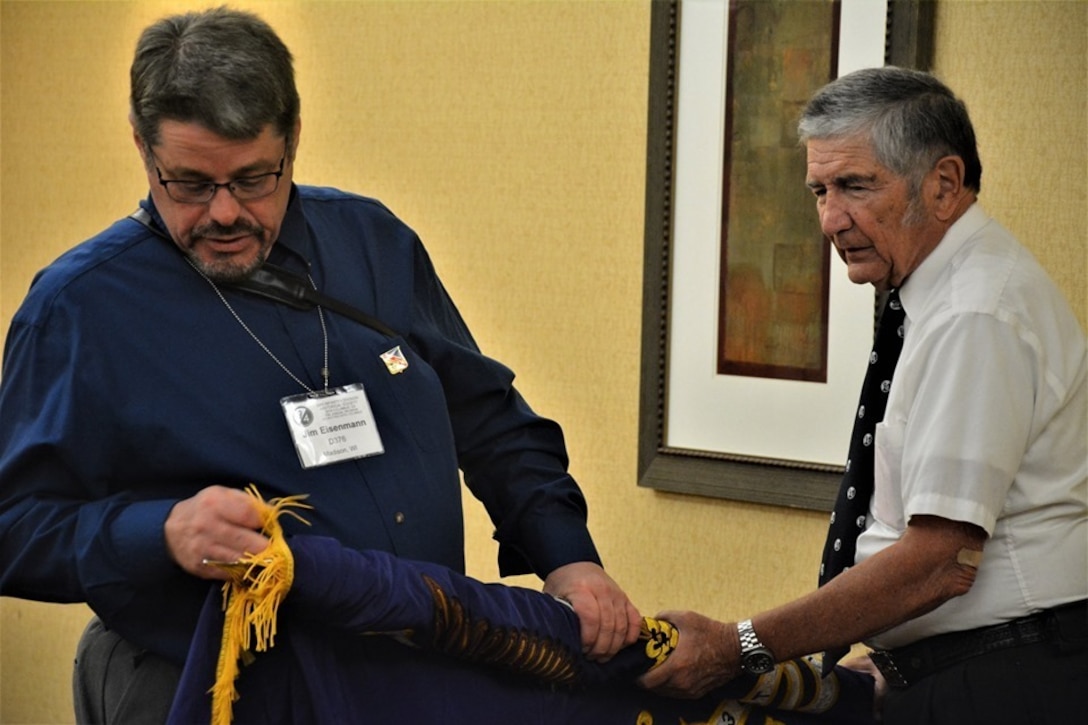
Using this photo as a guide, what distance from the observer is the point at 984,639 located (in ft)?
6.46

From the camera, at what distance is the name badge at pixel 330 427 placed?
1962 mm

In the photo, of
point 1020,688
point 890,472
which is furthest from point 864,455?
point 1020,688

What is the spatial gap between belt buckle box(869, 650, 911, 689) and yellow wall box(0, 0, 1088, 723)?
1.21 metres

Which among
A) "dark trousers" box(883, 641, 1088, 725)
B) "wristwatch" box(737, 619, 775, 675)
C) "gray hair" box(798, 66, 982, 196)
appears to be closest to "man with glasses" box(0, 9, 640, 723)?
"wristwatch" box(737, 619, 775, 675)

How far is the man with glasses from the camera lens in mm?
1833

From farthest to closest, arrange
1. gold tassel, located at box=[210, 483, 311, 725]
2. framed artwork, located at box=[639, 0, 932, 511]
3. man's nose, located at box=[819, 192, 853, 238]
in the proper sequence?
framed artwork, located at box=[639, 0, 932, 511] → man's nose, located at box=[819, 192, 853, 238] → gold tassel, located at box=[210, 483, 311, 725]

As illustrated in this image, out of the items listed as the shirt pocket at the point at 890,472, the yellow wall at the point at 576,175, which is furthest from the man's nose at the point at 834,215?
the yellow wall at the point at 576,175

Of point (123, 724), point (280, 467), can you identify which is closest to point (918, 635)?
point (280, 467)

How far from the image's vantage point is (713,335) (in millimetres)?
3490

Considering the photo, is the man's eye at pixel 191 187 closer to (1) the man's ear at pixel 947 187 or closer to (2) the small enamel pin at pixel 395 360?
(2) the small enamel pin at pixel 395 360

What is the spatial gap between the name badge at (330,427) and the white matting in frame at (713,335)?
1.57 meters

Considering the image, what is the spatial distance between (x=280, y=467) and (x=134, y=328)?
11.0 inches

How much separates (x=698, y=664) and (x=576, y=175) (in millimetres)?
1879

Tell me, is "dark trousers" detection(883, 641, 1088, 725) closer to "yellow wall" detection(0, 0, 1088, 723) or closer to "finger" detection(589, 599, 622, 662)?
"finger" detection(589, 599, 622, 662)
